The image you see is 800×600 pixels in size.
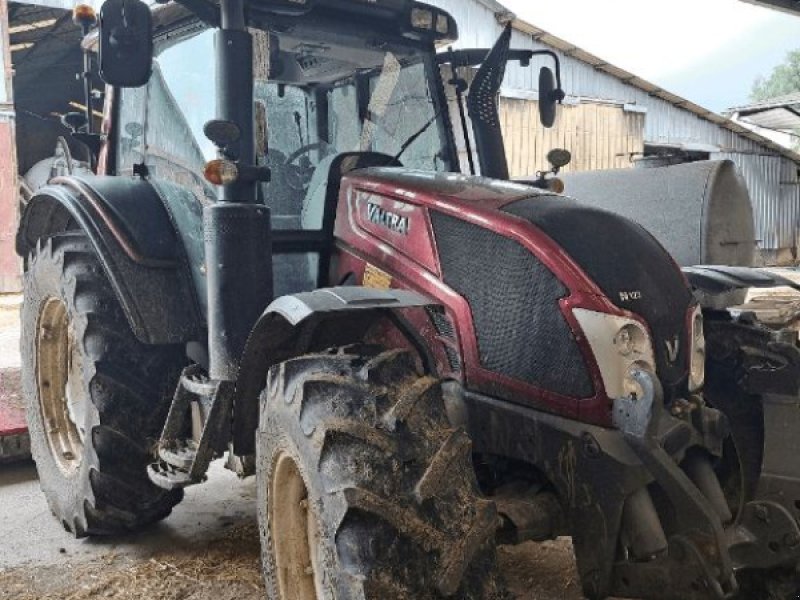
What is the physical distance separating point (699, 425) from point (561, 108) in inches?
484

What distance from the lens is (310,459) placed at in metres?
2.08

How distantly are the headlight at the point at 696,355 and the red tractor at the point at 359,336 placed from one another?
12 mm

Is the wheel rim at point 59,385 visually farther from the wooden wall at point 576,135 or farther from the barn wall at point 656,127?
the wooden wall at point 576,135

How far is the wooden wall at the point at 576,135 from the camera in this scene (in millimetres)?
13008

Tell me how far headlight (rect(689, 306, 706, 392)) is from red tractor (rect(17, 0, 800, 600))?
0.01m

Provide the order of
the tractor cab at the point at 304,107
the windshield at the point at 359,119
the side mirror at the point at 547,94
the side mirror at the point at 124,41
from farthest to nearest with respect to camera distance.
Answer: the side mirror at the point at 547,94 → the windshield at the point at 359,119 → the tractor cab at the point at 304,107 → the side mirror at the point at 124,41

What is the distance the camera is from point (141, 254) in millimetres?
3227

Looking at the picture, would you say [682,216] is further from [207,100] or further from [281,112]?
[207,100]

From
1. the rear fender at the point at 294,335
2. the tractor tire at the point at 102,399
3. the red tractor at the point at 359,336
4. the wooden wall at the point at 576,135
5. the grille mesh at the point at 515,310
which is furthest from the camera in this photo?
the wooden wall at the point at 576,135

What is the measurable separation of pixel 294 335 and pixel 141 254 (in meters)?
0.97

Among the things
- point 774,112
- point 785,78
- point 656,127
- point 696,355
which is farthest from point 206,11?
point 785,78

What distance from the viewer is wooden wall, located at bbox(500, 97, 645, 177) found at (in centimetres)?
1301

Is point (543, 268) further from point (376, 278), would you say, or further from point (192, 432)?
point (192, 432)

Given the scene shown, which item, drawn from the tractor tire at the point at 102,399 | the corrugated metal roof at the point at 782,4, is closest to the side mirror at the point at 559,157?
the tractor tire at the point at 102,399
